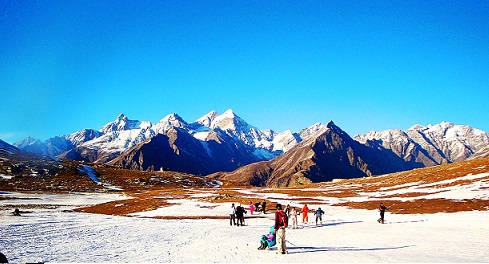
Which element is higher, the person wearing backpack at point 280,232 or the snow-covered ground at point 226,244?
the person wearing backpack at point 280,232

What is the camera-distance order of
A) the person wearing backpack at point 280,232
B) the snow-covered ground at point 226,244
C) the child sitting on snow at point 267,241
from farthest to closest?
the child sitting on snow at point 267,241, the person wearing backpack at point 280,232, the snow-covered ground at point 226,244

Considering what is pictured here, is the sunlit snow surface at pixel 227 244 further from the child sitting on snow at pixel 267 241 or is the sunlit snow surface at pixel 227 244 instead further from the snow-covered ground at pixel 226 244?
the child sitting on snow at pixel 267 241

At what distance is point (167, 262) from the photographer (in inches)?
715

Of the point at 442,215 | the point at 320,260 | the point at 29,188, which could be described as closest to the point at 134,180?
the point at 29,188

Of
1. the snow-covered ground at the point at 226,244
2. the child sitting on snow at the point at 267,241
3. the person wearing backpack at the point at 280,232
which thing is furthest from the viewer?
the child sitting on snow at the point at 267,241

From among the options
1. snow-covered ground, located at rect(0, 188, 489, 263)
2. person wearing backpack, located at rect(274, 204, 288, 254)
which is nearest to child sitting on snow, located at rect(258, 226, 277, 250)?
snow-covered ground, located at rect(0, 188, 489, 263)

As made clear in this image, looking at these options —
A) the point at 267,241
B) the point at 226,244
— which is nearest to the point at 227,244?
the point at 226,244

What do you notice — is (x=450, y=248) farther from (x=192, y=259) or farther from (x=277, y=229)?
(x=192, y=259)

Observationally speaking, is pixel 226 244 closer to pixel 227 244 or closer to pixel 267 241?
pixel 227 244

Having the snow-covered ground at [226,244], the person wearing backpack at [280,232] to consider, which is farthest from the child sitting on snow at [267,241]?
the person wearing backpack at [280,232]

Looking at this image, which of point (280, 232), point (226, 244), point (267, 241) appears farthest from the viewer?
point (226, 244)

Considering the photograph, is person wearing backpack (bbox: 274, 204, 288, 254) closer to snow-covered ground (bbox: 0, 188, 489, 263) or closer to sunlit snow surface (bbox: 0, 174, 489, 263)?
sunlit snow surface (bbox: 0, 174, 489, 263)

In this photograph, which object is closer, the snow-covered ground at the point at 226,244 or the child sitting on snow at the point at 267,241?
the snow-covered ground at the point at 226,244

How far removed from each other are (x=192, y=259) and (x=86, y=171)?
172124 mm
